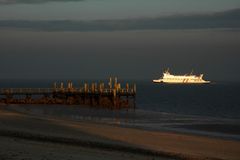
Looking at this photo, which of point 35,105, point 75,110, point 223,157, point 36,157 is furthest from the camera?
point 35,105

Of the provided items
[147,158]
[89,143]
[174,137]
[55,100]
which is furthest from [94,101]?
[147,158]

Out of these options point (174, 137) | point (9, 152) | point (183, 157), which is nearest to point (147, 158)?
point (183, 157)

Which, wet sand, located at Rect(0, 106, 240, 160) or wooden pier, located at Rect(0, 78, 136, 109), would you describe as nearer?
wet sand, located at Rect(0, 106, 240, 160)

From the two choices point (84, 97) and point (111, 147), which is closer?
point (111, 147)

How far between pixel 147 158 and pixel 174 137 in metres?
12.0

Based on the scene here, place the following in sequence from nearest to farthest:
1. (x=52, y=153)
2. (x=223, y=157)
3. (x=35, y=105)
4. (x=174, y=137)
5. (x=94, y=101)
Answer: (x=52, y=153)
(x=223, y=157)
(x=174, y=137)
(x=35, y=105)
(x=94, y=101)

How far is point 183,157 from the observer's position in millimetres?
22156

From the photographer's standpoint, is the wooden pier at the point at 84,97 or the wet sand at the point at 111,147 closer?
the wet sand at the point at 111,147

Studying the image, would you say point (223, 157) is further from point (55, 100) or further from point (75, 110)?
point (55, 100)

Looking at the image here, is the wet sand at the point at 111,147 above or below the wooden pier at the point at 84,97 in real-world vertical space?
below

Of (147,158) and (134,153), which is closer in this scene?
(147,158)

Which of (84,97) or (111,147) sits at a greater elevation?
(84,97)

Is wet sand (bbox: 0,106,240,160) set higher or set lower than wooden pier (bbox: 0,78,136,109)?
lower

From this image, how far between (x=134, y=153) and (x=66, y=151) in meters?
3.61
